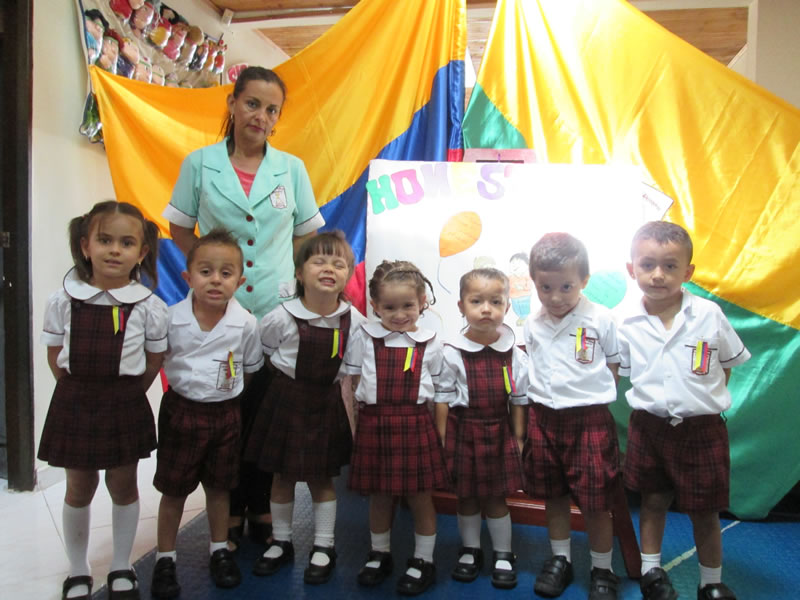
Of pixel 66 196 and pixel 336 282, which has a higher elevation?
pixel 66 196

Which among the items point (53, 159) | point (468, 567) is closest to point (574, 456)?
point (468, 567)

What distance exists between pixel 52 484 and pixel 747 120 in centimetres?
289

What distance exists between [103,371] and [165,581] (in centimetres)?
58

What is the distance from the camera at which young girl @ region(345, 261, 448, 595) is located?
159 cm

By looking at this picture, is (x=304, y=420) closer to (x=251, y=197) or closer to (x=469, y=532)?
(x=469, y=532)

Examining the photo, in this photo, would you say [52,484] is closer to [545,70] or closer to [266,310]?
[266,310]

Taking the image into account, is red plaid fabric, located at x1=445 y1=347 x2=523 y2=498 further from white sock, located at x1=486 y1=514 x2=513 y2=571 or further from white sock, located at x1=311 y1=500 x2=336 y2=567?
white sock, located at x1=311 y1=500 x2=336 y2=567

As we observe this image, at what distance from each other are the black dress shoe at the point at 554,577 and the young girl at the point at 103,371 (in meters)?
1.05

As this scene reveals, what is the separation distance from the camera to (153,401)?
3.03 m

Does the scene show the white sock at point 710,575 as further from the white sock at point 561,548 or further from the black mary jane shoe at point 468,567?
the black mary jane shoe at point 468,567

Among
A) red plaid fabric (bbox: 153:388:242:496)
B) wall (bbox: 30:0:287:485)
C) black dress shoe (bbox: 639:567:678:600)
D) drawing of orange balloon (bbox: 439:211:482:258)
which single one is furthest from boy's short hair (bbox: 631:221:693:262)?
wall (bbox: 30:0:287:485)

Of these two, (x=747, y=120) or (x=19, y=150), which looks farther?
(x=19, y=150)

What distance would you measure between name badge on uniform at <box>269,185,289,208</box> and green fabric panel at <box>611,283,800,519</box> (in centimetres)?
150

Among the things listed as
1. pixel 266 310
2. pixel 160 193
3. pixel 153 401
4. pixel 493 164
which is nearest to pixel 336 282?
pixel 266 310
